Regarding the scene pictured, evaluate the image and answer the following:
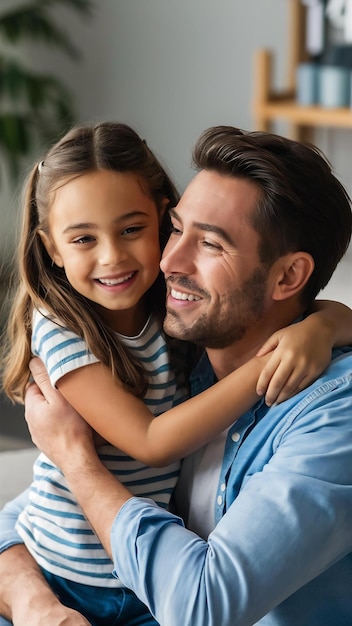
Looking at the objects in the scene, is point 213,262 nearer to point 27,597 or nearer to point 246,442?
point 246,442

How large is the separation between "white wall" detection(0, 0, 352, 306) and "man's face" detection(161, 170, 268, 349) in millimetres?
3232

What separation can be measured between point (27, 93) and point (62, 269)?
10.4ft

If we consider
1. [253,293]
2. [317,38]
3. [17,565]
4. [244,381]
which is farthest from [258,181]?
[317,38]

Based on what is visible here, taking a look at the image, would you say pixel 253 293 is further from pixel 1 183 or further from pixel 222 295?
pixel 1 183

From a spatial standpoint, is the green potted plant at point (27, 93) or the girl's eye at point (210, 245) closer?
the girl's eye at point (210, 245)

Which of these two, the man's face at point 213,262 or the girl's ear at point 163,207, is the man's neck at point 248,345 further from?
the girl's ear at point 163,207

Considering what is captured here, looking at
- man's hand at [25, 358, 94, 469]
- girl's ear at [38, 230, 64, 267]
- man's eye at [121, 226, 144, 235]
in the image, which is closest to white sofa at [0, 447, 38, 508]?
man's hand at [25, 358, 94, 469]

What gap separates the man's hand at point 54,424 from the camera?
4.76 feet

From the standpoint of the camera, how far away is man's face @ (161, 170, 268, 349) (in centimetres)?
145

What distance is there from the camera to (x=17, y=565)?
60.2 inches

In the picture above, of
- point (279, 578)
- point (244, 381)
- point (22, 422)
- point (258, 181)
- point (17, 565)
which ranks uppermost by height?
point (258, 181)

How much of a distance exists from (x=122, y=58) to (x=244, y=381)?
160 inches

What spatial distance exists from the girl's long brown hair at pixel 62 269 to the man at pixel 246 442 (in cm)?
8

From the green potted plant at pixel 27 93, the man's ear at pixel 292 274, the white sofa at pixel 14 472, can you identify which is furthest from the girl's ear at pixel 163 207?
the green potted plant at pixel 27 93
